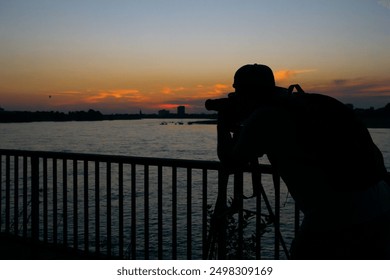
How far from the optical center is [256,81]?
5.83 feet

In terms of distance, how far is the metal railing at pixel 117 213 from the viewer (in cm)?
322

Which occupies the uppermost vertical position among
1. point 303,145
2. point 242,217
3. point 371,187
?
point 303,145

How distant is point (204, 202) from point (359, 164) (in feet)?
5.54

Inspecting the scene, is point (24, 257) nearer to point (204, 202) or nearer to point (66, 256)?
point (66, 256)

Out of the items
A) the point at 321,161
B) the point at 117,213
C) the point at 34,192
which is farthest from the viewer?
the point at 117,213

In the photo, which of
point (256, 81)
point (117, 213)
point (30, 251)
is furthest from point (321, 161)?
point (117, 213)

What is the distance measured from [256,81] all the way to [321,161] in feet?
1.36

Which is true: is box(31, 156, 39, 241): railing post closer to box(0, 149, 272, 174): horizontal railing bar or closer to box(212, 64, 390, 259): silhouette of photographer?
box(0, 149, 272, 174): horizontal railing bar

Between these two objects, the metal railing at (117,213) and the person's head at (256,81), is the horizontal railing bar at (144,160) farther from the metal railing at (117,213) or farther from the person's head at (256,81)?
the person's head at (256,81)

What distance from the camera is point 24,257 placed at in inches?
162

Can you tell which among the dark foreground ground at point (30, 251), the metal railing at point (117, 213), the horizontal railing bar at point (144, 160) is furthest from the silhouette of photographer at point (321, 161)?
the dark foreground ground at point (30, 251)

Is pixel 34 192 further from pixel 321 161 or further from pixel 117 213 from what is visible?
pixel 117 213

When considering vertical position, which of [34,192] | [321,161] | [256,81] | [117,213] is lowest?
[117,213]
